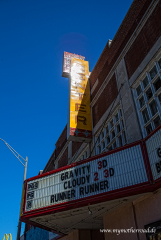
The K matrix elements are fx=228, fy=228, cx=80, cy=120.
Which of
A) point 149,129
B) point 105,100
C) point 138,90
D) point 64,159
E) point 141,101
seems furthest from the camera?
point 64,159

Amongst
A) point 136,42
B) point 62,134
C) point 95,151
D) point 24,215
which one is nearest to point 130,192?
point 24,215

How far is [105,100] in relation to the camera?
12.8 m

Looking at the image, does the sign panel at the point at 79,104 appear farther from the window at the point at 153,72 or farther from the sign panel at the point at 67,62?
the window at the point at 153,72

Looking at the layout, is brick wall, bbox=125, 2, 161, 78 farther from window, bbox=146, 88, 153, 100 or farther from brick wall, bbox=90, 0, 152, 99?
window, bbox=146, 88, 153, 100

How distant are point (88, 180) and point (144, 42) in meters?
6.25

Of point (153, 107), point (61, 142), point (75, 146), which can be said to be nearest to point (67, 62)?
point (75, 146)

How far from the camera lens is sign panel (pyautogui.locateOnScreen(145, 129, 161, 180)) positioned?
6.30 meters

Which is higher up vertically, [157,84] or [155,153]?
[157,84]

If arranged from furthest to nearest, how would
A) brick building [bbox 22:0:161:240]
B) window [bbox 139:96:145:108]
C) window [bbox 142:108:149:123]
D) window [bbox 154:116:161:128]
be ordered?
1. window [bbox 139:96:145:108]
2. window [bbox 142:108:149:123]
3. window [bbox 154:116:161:128]
4. brick building [bbox 22:0:161:240]

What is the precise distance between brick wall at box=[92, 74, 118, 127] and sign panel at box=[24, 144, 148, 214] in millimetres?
4765

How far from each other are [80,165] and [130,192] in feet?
7.50

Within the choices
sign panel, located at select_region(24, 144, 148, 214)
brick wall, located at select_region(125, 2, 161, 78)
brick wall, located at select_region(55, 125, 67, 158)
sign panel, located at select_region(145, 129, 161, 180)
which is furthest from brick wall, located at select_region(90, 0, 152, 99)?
brick wall, located at select_region(55, 125, 67, 158)

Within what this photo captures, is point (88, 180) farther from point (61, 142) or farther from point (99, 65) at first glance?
point (61, 142)

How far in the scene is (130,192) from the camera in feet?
22.1
